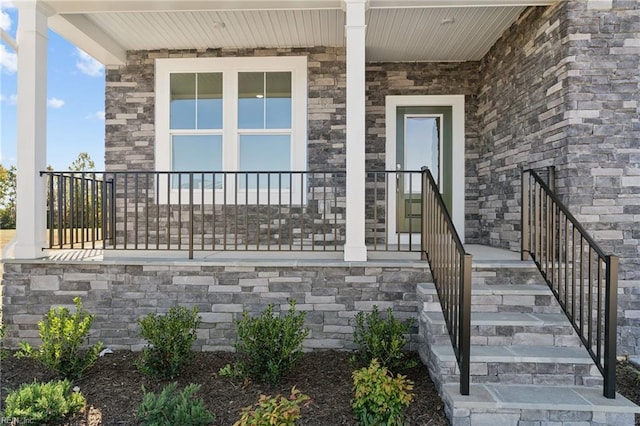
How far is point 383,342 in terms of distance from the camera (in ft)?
9.71

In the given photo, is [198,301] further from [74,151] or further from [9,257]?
[74,151]

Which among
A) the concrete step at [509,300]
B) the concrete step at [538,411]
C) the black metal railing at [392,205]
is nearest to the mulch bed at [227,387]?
the concrete step at [538,411]

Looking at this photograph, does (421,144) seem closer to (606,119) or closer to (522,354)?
(606,119)

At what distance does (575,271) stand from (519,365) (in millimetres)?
809

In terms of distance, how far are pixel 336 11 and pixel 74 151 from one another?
16.6 metres

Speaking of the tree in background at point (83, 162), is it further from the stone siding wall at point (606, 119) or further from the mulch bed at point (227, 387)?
the stone siding wall at point (606, 119)

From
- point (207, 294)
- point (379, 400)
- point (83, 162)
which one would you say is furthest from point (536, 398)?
point (83, 162)

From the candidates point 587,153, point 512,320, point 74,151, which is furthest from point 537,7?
point 74,151

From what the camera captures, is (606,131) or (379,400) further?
(606,131)

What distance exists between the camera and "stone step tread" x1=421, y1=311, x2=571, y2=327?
2.87 m

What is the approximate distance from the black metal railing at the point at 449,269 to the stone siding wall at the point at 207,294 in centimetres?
36

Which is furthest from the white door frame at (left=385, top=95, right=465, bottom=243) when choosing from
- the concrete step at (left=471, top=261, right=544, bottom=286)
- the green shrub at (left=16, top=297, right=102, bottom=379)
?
the green shrub at (left=16, top=297, right=102, bottom=379)

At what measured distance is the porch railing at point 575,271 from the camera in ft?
7.99

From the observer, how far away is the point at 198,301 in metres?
3.53
